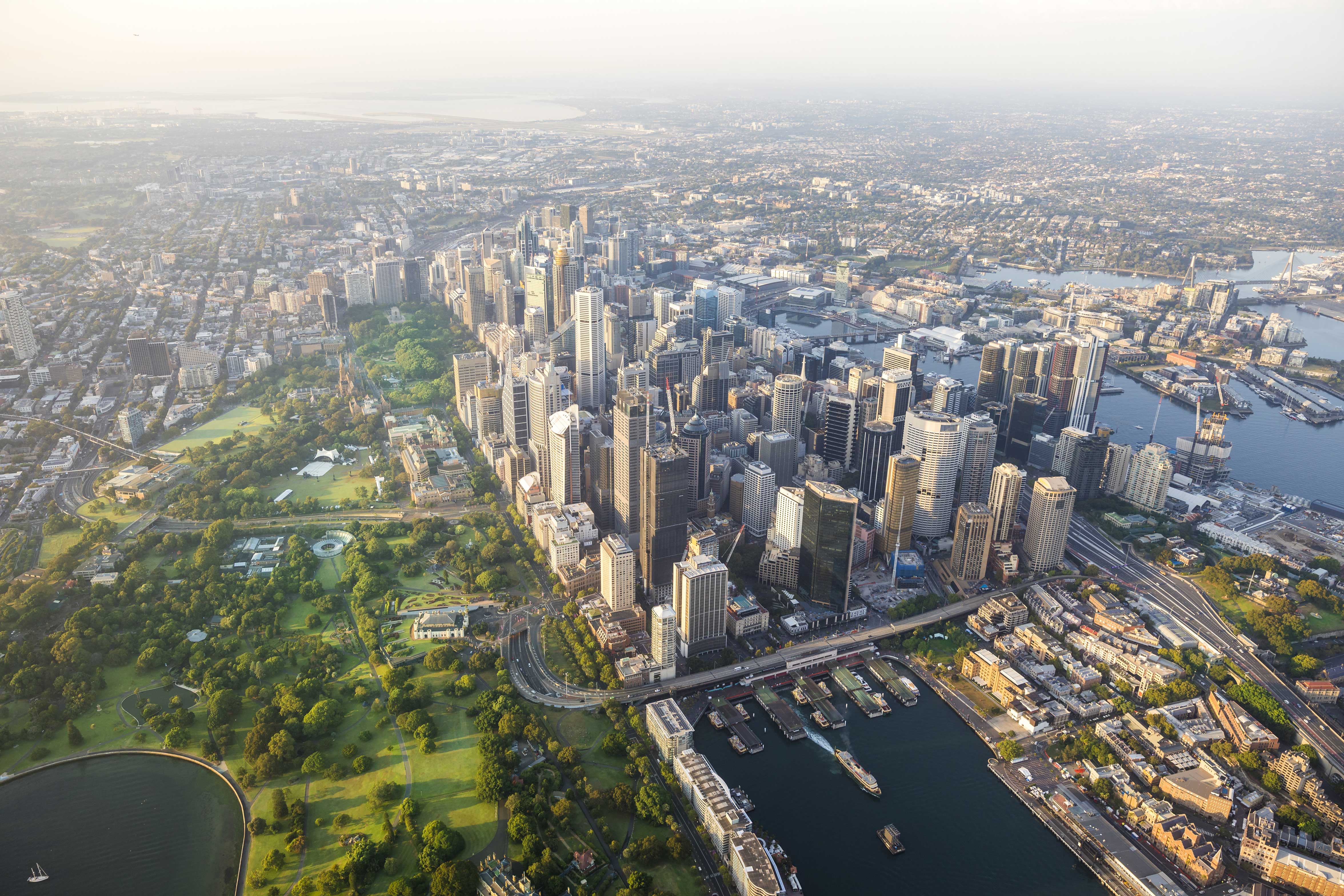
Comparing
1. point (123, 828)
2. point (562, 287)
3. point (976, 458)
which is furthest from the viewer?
point (562, 287)

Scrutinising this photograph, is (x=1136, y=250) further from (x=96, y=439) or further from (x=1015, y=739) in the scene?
(x=96, y=439)

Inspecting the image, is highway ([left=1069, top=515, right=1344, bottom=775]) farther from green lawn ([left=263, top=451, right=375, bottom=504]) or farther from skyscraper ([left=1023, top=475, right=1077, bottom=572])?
green lawn ([left=263, top=451, right=375, bottom=504])

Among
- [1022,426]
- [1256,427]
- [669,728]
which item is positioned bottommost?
[1256,427]

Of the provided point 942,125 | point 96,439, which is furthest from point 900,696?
point 942,125

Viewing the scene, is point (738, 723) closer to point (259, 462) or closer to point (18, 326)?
point (259, 462)

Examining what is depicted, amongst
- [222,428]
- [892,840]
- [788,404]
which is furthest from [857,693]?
[222,428]

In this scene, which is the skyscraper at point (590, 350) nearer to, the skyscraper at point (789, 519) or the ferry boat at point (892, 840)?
the skyscraper at point (789, 519)

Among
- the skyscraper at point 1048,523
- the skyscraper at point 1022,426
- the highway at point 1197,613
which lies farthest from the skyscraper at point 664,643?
the skyscraper at point 1022,426
